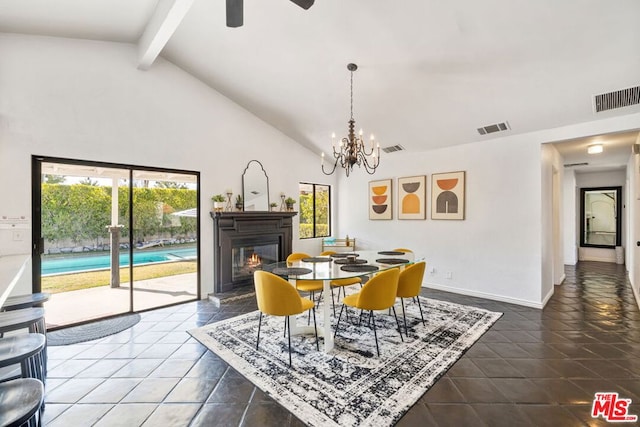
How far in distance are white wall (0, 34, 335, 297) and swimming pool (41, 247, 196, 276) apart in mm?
248

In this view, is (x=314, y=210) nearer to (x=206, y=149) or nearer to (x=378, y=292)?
(x=206, y=149)

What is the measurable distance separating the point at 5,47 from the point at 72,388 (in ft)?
12.2

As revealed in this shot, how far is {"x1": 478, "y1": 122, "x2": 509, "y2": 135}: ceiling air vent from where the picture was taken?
4082mm

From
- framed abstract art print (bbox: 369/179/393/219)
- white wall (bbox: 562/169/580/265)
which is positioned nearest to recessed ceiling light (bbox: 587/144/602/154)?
framed abstract art print (bbox: 369/179/393/219)

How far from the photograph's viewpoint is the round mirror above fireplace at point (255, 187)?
512 centimetres

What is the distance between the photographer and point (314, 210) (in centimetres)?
652

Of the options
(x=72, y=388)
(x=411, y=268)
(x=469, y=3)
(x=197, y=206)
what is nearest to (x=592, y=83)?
(x=469, y=3)

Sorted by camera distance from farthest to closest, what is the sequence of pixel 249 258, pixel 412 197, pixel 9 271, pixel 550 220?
pixel 412 197, pixel 249 258, pixel 550 220, pixel 9 271

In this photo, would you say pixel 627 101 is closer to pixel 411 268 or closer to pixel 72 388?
pixel 411 268

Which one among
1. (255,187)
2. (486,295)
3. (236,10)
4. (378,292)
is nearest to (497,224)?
(486,295)

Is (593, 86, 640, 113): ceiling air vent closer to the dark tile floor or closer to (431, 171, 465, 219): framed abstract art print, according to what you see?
(431, 171, 465, 219): framed abstract art print

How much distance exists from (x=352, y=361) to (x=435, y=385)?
0.72 meters

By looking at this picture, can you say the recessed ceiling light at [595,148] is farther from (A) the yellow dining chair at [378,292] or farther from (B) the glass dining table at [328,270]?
(A) the yellow dining chair at [378,292]

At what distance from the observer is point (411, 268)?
3.23 m
